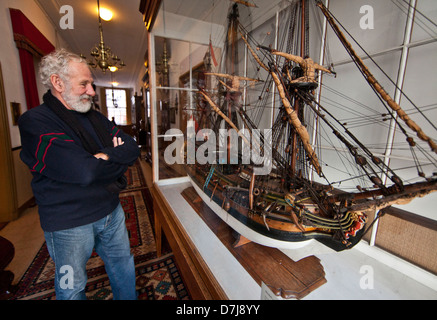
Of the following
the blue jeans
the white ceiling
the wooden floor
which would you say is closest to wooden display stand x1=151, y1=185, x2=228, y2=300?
the wooden floor

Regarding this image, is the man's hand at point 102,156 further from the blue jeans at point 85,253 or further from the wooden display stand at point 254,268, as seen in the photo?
the wooden display stand at point 254,268

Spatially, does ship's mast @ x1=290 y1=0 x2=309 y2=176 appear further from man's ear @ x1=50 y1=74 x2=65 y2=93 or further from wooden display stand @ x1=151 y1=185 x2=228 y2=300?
man's ear @ x1=50 y1=74 x2=65 y2=93

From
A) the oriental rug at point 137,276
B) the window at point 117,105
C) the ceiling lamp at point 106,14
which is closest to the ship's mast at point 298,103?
the oriental rug at point 137,276

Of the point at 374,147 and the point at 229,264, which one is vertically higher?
the point at 374,147

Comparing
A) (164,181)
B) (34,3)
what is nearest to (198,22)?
(164,181)

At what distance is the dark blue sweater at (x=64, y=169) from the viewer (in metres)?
1.03

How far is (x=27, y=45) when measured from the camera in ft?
11.8

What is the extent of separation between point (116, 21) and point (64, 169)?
511 centimetres

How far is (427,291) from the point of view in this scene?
2.70ft

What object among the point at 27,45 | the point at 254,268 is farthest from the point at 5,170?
the point at 254,268

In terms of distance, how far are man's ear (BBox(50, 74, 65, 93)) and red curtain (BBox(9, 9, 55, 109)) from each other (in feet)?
12.2

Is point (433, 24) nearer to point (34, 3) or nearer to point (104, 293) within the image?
point (104, 293)

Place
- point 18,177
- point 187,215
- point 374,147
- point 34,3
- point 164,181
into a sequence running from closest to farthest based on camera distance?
point 374,147 < point 187,215 < point 164,181 < point 18,177 < point 34,3

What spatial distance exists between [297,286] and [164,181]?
1957 mm
